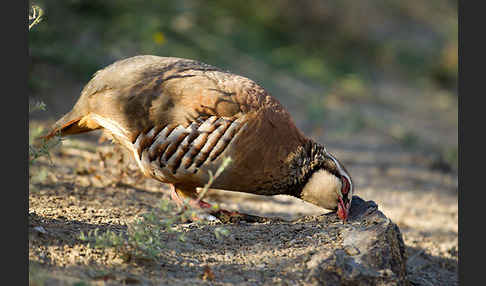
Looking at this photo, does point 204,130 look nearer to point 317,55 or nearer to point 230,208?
point 230,208

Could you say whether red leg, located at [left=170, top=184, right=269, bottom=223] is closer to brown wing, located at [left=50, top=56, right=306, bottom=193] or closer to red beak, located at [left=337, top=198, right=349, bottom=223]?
brown wing, located at [left=50, top=56, right=306, bottom=193]

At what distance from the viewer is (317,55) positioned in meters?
12.1

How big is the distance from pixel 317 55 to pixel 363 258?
9180 millimetres

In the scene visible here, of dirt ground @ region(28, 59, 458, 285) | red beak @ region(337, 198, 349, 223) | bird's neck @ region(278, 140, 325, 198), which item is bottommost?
dirt ground @ region(28, 59, 458, 285)

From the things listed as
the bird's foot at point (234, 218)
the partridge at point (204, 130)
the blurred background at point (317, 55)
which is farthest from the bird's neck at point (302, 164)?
the blurred background at point (317, 55)

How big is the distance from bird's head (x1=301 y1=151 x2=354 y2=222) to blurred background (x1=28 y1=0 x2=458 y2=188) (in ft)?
7.88

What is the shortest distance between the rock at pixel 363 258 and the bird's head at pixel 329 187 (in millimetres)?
383

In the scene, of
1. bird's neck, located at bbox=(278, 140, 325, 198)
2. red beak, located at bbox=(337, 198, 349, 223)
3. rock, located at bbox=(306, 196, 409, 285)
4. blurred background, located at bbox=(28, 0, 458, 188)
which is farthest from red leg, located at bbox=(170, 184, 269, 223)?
blurred background, located at bbox=(28, 0, 458, 188)

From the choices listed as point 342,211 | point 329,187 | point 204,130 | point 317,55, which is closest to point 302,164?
point 329,187

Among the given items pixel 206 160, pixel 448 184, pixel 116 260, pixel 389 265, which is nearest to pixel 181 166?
pixel 206 160

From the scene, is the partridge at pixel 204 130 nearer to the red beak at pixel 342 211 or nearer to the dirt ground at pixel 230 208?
the red beak at pixel 342 211

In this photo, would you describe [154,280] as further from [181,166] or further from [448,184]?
[448,184]

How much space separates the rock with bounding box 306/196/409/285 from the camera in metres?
3.22

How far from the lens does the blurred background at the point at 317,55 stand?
23.7ft
